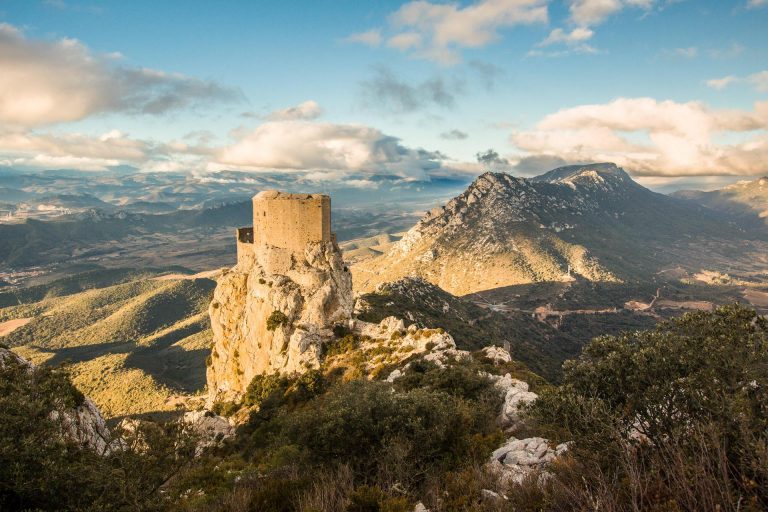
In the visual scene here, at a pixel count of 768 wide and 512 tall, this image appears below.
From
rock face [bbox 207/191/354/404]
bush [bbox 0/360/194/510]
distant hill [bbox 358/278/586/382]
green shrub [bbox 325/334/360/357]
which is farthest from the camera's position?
distant hill [bbox 358/278/586/382]

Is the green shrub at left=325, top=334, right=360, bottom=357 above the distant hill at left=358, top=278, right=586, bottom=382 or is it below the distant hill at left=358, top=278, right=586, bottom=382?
above

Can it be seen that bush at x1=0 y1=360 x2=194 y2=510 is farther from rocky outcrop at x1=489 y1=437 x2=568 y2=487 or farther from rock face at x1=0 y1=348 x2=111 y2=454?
rocky outcrop at x1=489 y1=437 x2=568 y2=487

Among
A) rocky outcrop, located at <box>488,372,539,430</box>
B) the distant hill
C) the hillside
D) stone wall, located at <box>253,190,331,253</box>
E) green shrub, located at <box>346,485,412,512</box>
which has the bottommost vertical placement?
the hillside

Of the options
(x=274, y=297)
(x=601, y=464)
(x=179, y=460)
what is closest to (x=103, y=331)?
(x=274, y=297)

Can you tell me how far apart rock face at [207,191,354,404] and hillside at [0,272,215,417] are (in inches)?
1028

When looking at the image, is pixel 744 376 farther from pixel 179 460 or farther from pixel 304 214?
pixel 304 214

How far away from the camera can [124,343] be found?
142875 mm

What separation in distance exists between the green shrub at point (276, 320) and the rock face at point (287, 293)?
0.11 metres

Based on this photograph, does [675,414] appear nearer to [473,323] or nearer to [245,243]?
[245,243]

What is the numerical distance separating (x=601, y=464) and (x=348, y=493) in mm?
7911

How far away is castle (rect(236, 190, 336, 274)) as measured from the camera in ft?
155

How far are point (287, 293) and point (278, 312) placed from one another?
2380mm

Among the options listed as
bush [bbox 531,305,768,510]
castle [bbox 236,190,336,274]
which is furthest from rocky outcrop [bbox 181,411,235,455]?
bush [bbox 531,305,768,510]

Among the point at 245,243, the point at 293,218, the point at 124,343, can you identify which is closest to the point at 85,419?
the point at 293,218
